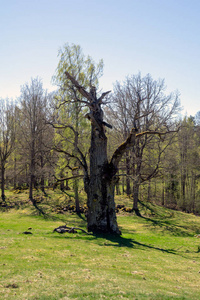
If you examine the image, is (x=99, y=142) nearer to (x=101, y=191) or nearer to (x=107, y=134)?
(x=101, y=191)

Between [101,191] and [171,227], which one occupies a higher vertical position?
[101,191]

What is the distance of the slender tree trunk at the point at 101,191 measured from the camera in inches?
561

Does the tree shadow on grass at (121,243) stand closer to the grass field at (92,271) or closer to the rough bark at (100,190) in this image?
the grass field at (92,271)

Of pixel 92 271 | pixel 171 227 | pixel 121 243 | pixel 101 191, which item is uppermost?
pixel 101 191

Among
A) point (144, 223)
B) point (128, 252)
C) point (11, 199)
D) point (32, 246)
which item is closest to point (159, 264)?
point (128, 252)

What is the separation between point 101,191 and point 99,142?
287 centimetres

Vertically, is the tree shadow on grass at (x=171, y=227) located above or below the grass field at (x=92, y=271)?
below

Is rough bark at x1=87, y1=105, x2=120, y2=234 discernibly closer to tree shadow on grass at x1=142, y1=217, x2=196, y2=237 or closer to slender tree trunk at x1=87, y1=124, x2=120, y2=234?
slender tree trunk at x1=87, y1=124, x2=120, y2=234

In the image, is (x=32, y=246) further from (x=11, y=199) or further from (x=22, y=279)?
(x=11, y=199)

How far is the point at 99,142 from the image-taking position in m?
14.5

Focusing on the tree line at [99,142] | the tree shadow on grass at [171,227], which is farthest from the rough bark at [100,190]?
the tree shadow on grass at [171,227]

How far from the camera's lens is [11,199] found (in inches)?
1231

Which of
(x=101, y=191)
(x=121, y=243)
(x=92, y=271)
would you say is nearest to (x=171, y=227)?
(x=101, y=191)

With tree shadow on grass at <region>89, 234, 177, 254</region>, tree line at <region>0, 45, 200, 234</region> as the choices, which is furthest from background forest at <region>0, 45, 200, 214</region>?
tree shadow on grass at <region>89, 234, 177, 254</region>
